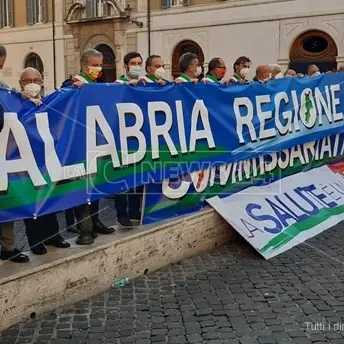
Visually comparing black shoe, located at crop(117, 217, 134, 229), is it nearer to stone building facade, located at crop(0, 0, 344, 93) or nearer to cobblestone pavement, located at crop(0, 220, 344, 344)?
cobblestone pavement, located at crop(0, 220, 344, 344)

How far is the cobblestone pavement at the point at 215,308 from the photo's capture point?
4.13 m

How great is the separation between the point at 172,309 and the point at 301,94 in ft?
15.0

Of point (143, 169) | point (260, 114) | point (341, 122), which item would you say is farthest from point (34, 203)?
point (341, 122)

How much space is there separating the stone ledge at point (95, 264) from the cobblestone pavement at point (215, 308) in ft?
0.33

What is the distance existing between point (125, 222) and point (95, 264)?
89 cm

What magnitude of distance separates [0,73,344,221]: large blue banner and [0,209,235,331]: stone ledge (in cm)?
44

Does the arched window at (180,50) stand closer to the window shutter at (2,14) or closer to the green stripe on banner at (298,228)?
the window shutter at (2,14)

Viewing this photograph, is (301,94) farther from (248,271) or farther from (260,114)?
(248,271)

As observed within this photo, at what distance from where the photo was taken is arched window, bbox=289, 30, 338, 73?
66.1 ft

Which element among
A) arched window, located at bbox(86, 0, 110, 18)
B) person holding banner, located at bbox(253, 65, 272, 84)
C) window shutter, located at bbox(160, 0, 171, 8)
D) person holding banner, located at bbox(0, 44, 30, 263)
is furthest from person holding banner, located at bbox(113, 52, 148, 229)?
arched window, located at bbox(86, 0, 110, 18)

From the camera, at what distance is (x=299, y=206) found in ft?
23.4

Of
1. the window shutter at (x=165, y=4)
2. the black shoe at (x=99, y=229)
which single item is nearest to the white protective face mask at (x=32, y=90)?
the black shoe at (x=99, y=229)

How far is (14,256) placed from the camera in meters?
4.67

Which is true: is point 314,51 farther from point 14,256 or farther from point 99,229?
point 14,256
